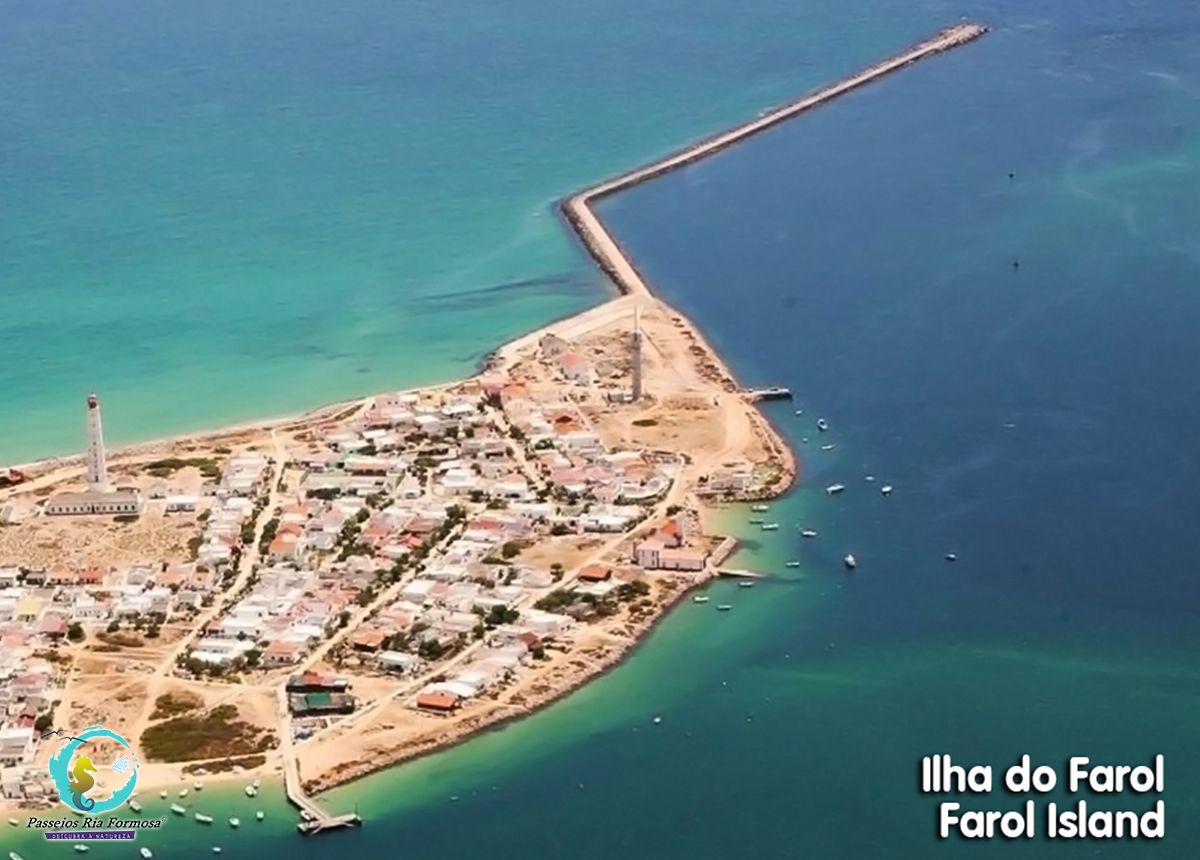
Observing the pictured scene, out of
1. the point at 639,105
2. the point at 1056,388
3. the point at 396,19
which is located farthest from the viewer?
the point at 396,19

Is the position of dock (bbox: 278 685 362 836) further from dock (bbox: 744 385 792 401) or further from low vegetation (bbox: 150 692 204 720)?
dock (bbox: 744 385 792 401)

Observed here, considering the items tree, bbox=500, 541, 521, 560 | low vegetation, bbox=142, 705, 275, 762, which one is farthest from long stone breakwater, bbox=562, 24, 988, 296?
low vegetation, bbox=142, 705, 275, 762

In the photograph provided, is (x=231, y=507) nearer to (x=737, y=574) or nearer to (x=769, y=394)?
(x=737, y=574)

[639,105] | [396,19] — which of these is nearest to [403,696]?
[639,105]

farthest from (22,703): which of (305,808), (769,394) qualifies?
(769,394)

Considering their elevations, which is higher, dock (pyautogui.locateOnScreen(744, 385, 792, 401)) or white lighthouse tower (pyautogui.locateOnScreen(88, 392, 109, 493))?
dock (pyautogui.locateOnScreen(744, 385, 792, 401))

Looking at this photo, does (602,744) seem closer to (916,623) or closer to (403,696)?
(403,696)
